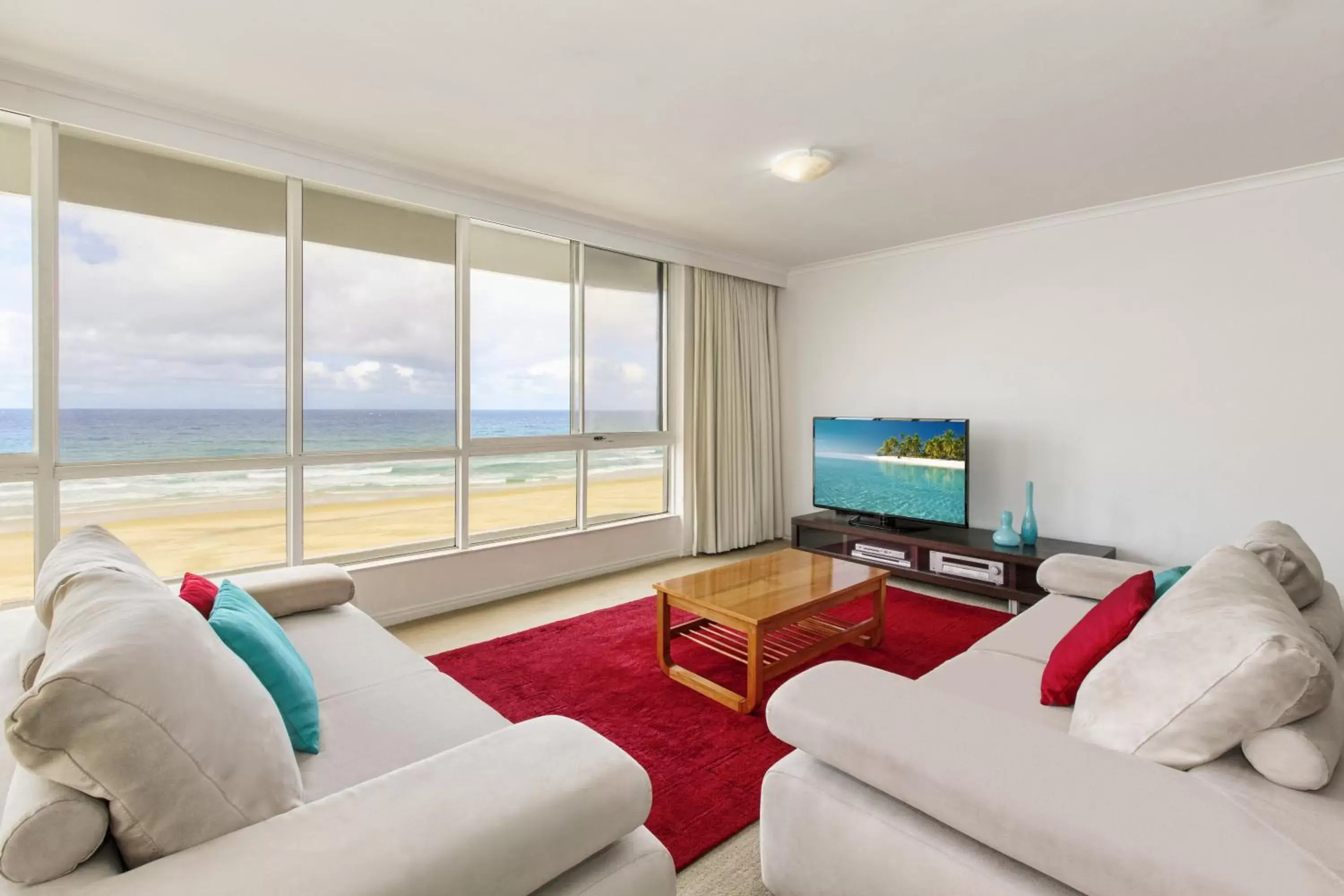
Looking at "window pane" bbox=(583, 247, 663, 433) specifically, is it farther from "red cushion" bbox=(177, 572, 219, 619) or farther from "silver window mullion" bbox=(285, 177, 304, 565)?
"red cushion" bbox=(177, 572, 219, 619)

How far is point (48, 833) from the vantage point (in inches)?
31.8

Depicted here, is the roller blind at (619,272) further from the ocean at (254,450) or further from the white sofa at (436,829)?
the white sofa at (436,829)

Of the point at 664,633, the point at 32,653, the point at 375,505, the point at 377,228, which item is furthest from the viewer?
the point at 375,505

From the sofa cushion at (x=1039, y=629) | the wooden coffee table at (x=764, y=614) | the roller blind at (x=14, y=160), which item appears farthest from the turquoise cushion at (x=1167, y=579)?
the roller blind at (x=14, y=160)

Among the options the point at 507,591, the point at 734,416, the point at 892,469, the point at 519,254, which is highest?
the point at 519,254

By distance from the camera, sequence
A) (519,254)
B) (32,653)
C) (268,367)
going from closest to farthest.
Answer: (32,653) → (268,367) → (519,254)

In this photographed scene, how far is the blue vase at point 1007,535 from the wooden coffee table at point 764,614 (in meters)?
1.19

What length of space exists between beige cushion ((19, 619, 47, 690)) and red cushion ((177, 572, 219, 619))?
27 cm

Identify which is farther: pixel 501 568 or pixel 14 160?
pixel 501 568

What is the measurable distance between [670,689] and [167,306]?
9.73 feet

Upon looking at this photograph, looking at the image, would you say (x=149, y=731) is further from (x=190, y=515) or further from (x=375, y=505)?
(x=375, y=505)

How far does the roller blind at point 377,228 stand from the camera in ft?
11.2

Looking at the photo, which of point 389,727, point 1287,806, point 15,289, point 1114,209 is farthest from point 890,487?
point 15,289

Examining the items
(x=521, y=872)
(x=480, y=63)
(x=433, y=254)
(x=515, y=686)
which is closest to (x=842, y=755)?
(x=521, y=872)
